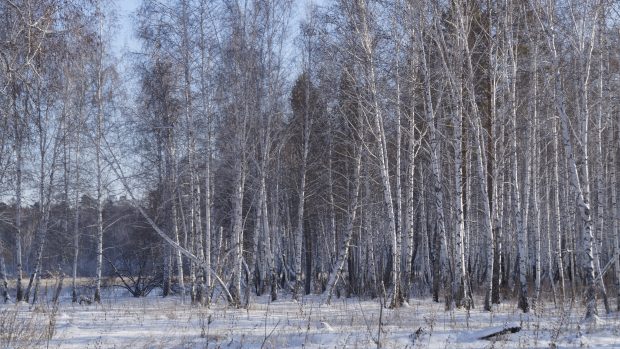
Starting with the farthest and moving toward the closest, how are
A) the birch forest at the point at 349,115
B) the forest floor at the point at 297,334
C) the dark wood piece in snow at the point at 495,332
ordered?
the birch forest at the point at 349,115, the dark wood piece in snow at the point at 495,332, the forest floor at the point at 297,334

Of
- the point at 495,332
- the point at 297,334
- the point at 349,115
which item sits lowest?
the point at 297,334

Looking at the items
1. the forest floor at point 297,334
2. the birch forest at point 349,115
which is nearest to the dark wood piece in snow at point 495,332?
the forest floor at point 297,334

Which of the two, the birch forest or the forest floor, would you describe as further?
the birch forest

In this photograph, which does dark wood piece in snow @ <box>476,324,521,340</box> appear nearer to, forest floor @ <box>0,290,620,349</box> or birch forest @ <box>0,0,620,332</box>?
forest floor @ <box>0,290,620,349</box>

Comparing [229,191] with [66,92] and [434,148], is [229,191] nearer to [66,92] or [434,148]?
[66,92]

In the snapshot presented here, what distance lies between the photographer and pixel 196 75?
16.1 meters

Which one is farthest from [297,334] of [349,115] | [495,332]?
[349,115]

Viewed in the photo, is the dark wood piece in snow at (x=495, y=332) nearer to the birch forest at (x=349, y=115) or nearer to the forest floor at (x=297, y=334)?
the forest floor at (x=297, y=334)

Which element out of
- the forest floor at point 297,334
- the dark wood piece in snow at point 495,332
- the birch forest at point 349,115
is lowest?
the forest floor at point 297,334

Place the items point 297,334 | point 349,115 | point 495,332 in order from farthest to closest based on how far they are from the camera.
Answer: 1. point 349,115
2. point 297,334
3. point 495,332

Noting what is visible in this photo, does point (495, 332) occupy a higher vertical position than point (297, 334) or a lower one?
higher

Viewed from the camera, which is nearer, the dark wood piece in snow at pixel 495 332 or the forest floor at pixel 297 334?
the forest floor at pixel 297 334

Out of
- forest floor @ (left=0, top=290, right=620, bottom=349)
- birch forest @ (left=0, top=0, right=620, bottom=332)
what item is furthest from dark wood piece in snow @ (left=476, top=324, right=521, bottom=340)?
birch forest @ (left=0, top=0, right=620, bottom=332)

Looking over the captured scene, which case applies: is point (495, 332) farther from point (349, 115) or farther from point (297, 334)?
point (349, 115)
